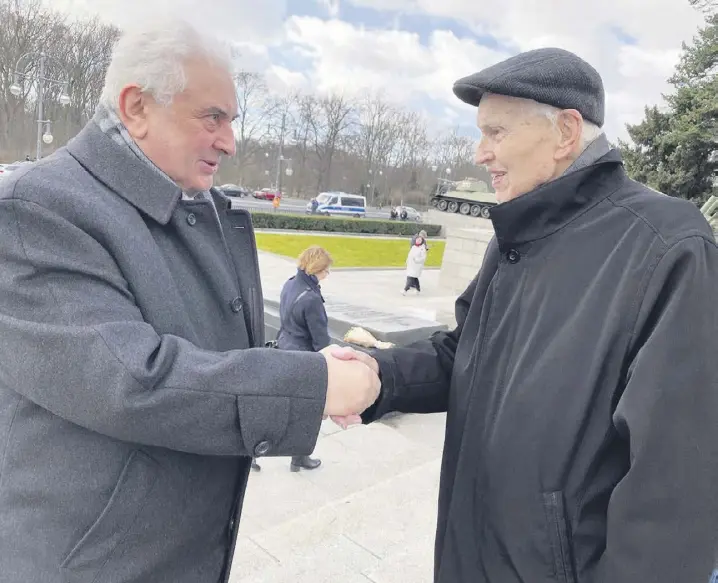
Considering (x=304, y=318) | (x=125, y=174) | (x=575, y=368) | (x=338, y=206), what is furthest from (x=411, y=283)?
(x=338, y=206)

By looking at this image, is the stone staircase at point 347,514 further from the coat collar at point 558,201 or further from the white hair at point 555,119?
the white hair at point 555,119

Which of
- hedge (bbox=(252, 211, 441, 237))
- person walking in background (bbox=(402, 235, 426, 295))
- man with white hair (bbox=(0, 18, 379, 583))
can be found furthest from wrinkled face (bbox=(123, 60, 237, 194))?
hedge (bbox=(252, 211, 441, 237))

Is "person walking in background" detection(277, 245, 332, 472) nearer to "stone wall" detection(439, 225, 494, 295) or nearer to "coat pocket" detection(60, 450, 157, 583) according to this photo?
"coat pocket" detection(60, 450, 157, 583)

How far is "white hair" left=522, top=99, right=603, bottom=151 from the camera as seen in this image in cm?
145

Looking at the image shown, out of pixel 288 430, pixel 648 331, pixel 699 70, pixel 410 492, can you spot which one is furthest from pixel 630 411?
pixel 699 70

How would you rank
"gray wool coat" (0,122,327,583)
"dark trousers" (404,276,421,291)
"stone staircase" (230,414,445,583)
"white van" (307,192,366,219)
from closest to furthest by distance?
"gray wool coat" (0,122,327,583), "stone staircase" (230,414,445,583), "dark trousers" (404,276,421,291), "white van" (307,192,366,219)

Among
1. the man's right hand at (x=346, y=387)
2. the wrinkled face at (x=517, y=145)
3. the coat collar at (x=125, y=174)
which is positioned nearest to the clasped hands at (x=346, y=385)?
the man's right hand at (x=346, y=387)

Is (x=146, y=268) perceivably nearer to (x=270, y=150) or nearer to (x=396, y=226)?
Answer: (x=396, y=226)

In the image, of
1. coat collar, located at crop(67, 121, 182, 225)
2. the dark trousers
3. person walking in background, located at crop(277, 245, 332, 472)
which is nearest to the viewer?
coat collar, located at crop(67, 121, 182, 225)

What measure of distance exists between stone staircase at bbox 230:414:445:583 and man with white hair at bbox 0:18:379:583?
4.95ft

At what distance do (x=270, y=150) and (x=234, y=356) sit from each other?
6144cm

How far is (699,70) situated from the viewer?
66.4ft

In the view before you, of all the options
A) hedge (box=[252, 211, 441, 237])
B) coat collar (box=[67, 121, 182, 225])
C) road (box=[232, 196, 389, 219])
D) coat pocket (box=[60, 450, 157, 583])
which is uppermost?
coat collar (box=[67, 121, 182, 225])

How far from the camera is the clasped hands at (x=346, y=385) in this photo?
124cm
